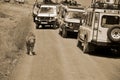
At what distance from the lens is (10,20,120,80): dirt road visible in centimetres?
1478

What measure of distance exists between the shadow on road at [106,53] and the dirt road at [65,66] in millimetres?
453

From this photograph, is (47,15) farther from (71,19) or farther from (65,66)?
(65,66)

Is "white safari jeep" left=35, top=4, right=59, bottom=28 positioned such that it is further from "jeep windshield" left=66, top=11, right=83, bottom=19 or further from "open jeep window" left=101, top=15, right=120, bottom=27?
"open jeep window" left=101, top=15, right=120, bottom=27

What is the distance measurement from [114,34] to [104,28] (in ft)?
2.11

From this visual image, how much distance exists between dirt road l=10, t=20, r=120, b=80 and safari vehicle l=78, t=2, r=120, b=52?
74 centimetres

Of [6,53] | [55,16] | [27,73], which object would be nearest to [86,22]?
[6,53]

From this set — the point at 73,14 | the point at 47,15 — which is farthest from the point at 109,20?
the point at 47,15

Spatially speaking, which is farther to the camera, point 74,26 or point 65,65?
point 74,26

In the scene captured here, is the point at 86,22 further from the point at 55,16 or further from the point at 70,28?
the point at 55,16

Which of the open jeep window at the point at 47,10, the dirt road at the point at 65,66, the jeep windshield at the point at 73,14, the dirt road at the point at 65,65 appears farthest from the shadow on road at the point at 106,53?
the open jeep window at the point at 47,10

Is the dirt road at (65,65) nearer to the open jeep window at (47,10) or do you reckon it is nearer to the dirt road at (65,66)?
the dirt road at (65,66)

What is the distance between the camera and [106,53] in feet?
72.2

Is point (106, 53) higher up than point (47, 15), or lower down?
lower down

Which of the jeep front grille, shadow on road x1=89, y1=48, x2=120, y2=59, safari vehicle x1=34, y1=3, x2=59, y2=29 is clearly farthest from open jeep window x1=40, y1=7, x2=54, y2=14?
shadow on road x1=89, y1=48, x2=120, y2=59
